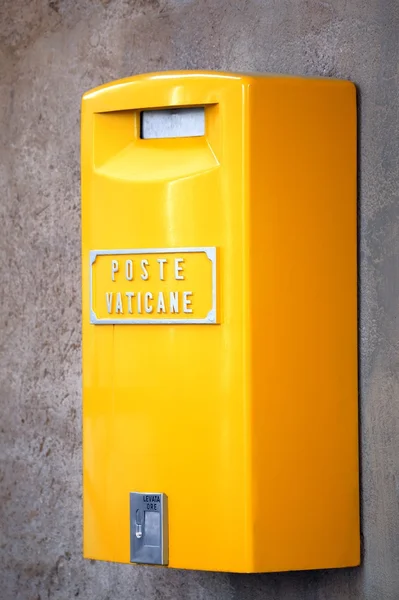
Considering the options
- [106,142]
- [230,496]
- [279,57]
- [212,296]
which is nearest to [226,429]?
[230,496]

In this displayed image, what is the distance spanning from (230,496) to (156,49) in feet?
4.83

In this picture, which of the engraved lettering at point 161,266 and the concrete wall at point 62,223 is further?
the concrete wall at point 62,223

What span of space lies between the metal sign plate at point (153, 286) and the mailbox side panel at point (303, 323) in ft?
0.42

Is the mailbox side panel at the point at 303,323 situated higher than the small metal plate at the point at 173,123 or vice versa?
the small metal plate at the point at 173,123

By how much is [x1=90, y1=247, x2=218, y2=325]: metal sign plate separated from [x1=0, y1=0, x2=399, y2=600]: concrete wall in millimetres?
630

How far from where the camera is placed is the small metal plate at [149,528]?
267 cm

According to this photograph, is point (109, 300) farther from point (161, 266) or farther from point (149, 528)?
point (149, 528)

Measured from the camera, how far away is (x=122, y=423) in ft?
9.02

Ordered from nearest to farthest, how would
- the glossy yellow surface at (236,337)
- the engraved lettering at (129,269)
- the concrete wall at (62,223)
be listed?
the glossy yellow surface at (236,337) → the engraved lettering at (129,269) → the concrete wall at (62,223)

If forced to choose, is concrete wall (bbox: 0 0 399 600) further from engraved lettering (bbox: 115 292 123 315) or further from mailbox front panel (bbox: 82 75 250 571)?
engraved lettering (bbox: 115 292 123 315)

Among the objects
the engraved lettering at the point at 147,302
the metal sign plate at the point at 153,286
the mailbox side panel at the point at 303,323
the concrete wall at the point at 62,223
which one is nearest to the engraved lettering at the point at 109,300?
the metal sign plate at the point at 153,286

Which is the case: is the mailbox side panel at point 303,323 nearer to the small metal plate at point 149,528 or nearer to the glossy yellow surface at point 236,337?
the glossy yellow surface at point 236,337

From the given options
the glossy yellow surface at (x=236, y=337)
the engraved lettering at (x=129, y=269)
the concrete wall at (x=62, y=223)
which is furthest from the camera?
the concrete wall at (x=62, y=223)

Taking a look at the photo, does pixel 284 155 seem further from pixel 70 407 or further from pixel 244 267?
pixel 70 407
